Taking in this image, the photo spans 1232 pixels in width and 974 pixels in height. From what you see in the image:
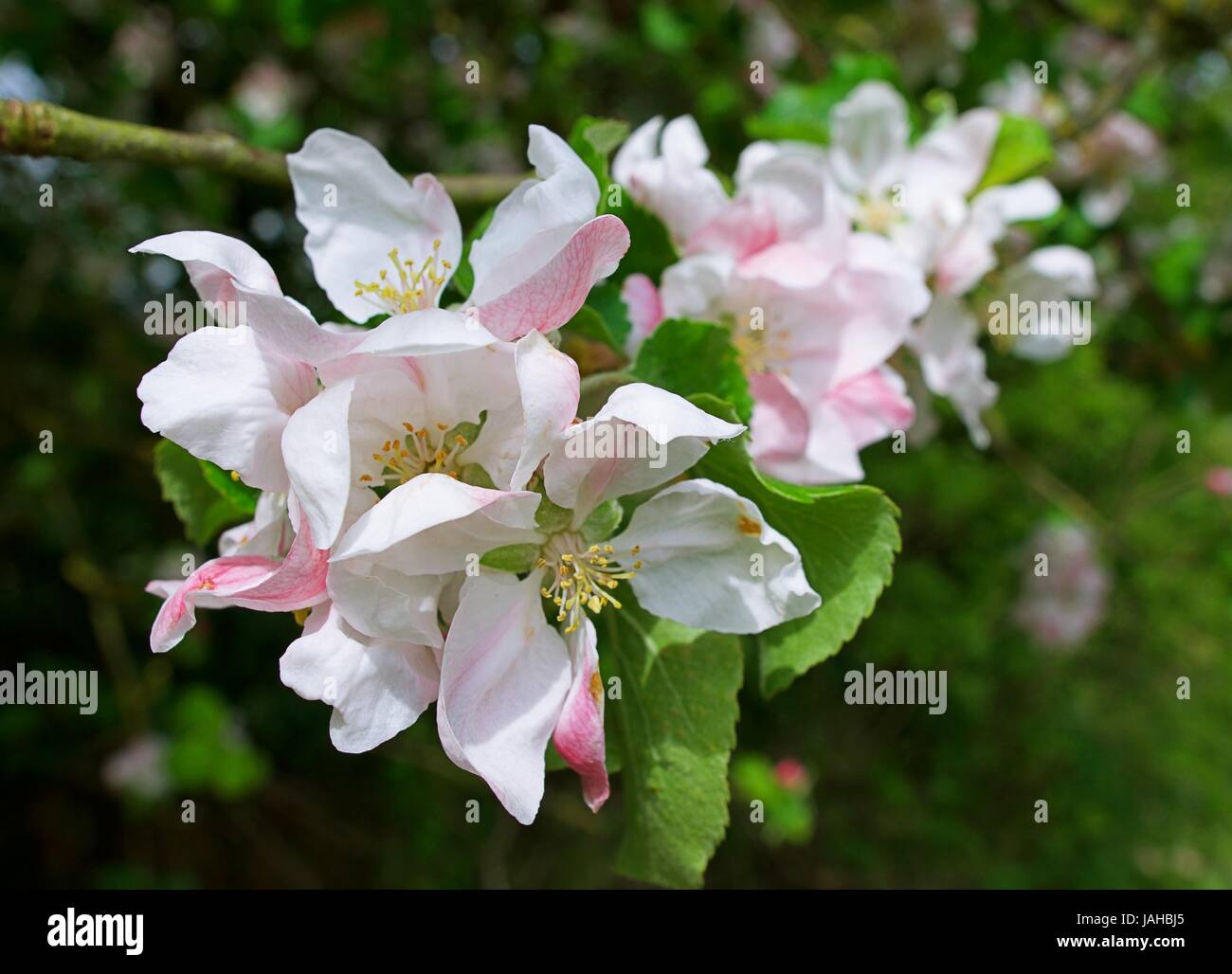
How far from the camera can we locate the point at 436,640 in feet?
2.25

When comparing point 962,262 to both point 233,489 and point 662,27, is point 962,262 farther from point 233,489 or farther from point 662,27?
point 662,27

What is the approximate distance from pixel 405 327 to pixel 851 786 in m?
4.34

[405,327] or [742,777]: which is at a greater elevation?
[405,327]

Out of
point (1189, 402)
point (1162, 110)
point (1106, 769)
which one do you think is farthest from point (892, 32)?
point (1106, 769)

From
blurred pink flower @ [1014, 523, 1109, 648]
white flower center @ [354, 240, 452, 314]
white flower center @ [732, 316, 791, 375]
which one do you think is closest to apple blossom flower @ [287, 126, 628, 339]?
white flower center @ [354, 240, 452, 314]

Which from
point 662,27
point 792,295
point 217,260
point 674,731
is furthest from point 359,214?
point 662,27

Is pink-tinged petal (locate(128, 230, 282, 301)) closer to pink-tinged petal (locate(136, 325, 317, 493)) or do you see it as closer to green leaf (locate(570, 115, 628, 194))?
pink-tinged petal (locate(136, 325, 317, 493))

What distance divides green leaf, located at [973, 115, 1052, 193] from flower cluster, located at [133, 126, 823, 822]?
0.83 m

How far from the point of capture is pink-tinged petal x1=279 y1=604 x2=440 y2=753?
0.66 meters

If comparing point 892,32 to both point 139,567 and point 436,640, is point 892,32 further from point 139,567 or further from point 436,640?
point 139,567

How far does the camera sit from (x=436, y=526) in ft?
2.18

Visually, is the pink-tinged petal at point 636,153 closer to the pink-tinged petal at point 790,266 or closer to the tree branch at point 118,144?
the pink-tinged petal at point 790,266

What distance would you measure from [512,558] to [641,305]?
289 mm
